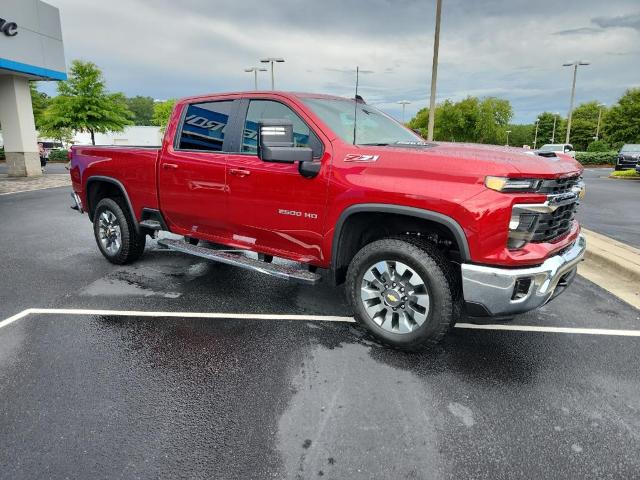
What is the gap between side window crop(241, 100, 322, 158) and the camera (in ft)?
12.9

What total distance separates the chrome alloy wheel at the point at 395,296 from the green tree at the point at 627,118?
42271 mm

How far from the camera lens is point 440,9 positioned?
1381cm

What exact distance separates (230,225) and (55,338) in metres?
Answer: 1.84

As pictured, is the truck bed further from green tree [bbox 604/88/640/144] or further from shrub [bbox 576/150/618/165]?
shrub [bbox 576/150/618/165]

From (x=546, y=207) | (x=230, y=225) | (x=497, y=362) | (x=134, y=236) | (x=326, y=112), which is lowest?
(x=497, y=362)

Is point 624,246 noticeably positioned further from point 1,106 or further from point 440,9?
point 1,106

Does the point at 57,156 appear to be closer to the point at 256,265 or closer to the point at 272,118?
the point at 272,118

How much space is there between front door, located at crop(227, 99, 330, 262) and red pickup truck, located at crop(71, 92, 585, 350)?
0.04ft

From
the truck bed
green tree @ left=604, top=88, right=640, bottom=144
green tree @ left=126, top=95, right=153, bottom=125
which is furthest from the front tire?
green tree @ left=126, top=95, right=153, bottom=125

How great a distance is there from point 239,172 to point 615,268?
4961 mm

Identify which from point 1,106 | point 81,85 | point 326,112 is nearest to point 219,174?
point 326,112

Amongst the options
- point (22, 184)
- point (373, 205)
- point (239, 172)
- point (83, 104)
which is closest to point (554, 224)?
point (373, 205)

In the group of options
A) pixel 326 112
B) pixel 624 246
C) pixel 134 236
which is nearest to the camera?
pixel 326 112

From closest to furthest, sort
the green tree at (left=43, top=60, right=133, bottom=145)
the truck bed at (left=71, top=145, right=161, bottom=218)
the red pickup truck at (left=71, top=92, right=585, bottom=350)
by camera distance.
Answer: the red pickup truck at (left=71, top=92, right=585, bottom=350) → the truck bed at (left=71, top=145, right=161, bottom=218) → the green tree at (left=43, top=60, right=133, bottom=145)
